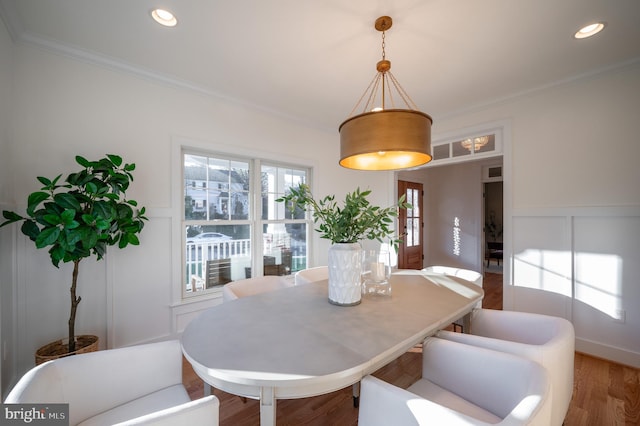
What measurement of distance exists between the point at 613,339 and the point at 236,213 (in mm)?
3969

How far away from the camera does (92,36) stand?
6.61ft

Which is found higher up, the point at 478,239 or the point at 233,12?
the point at 233,12

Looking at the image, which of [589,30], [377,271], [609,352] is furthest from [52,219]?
[609,352]

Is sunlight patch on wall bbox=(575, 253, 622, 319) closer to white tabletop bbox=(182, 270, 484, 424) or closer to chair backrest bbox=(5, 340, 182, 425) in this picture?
white tabletop bbox=(182, 270, 484, 424)

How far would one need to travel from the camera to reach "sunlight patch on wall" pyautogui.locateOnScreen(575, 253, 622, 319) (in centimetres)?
241

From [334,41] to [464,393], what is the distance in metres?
2.37

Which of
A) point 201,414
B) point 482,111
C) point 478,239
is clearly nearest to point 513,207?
point 482,111

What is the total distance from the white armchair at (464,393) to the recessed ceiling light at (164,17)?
244 centimetres

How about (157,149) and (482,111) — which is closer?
(157,149)

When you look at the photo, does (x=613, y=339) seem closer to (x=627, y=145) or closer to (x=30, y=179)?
(x=627, y=145)

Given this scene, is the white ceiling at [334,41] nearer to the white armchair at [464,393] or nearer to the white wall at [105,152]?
the white wall at [105,152]

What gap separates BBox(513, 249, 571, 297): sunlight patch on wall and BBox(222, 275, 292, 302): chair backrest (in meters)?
2.64

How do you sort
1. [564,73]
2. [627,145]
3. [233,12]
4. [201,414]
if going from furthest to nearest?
[564,73], [627,145], [233,12], [201,414]

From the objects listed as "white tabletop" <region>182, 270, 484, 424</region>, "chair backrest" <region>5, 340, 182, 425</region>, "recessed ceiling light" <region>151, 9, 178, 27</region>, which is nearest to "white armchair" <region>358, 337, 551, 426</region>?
"white tabletop" <region>182, 270, 484, 424</region>
